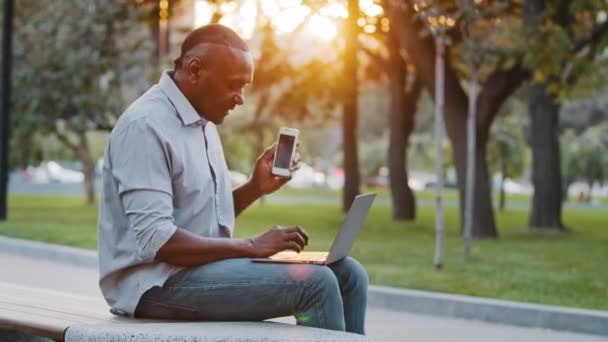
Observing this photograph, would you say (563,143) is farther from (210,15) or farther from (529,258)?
(529,258)

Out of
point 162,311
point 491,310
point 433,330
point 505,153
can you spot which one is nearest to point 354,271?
point 162,311

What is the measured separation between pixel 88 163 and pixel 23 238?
19632 mm

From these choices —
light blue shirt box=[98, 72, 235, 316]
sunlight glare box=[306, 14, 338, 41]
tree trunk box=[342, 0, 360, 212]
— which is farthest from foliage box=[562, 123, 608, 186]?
light blue shirt box=[98, 72, 235, 316]

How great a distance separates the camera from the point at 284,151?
4.57m

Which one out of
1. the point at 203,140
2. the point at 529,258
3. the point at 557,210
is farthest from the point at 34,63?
the point at 203,140

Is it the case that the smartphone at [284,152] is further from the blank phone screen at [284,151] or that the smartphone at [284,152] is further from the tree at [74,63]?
the tree at [74,63]

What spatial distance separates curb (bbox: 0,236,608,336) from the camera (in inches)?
340

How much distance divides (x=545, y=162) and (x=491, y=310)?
16.1 m

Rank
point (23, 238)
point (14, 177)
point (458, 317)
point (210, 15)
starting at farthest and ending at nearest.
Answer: point (14, 177), point (210, 15), point (23, 238), point (458, 317)

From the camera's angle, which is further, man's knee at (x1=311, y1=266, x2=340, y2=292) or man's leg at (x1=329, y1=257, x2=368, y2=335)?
man's leg at (x1=329, y1=257, x2=368, y2=335)

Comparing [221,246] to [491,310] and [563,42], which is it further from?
[563,42]

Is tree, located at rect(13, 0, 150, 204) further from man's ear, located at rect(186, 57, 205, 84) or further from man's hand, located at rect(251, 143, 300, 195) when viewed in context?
man's ear, located at rect(186, 57, 205, 84)

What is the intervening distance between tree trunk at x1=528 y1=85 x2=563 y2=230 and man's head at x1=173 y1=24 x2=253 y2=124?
20.9 meters

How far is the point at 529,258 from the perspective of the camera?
15500 mm
